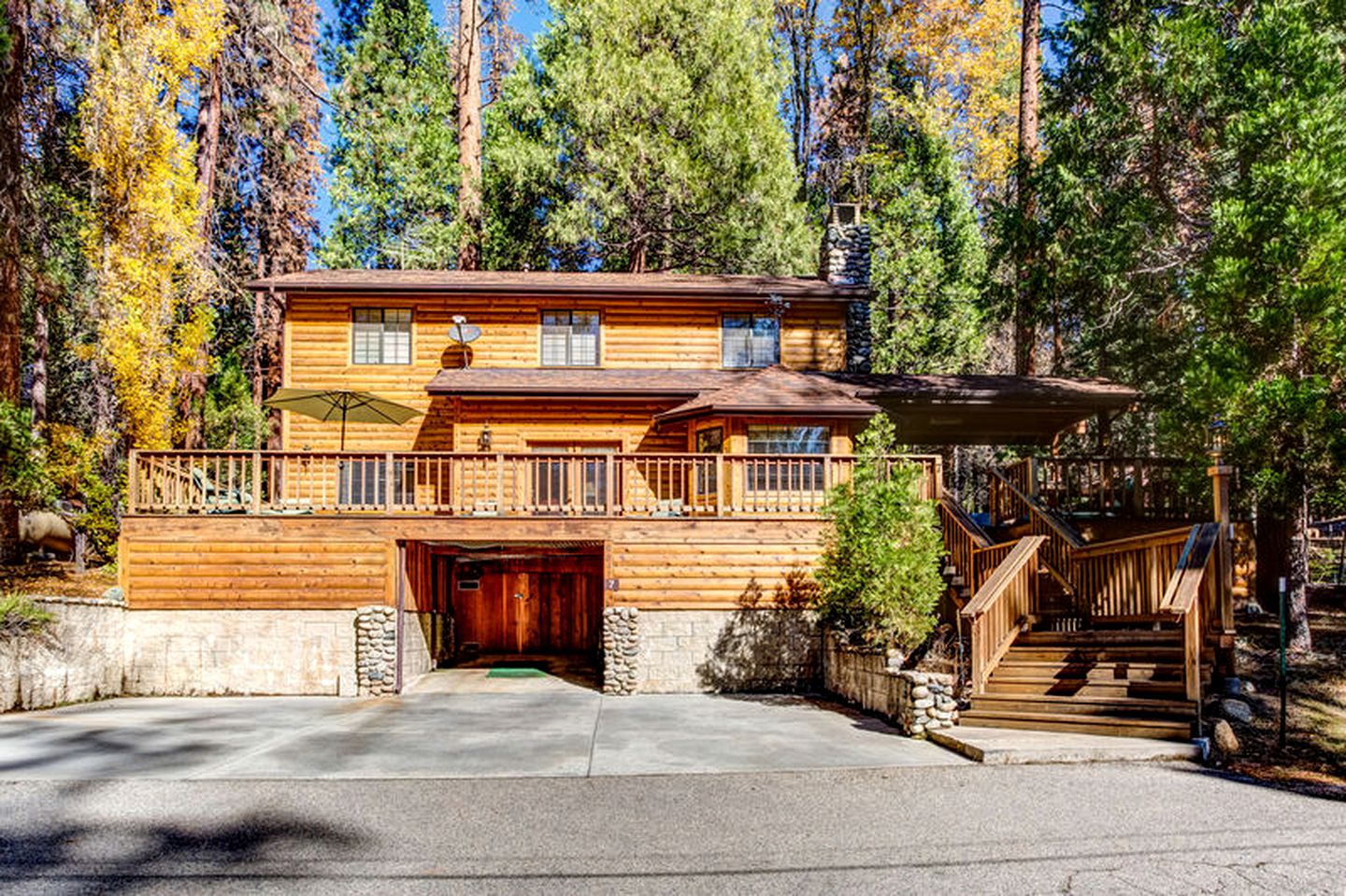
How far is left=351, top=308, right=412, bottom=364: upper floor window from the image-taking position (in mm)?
19953

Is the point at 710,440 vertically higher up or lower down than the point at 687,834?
higher up

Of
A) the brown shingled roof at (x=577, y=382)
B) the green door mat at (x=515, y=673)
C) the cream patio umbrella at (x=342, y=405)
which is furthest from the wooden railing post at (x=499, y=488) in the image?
the green door mat at (x=515, y=673)

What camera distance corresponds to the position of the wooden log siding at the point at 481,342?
64.8 ft

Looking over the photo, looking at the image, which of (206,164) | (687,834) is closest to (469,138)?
(206,164)

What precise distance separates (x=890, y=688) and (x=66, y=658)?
11.2 metres

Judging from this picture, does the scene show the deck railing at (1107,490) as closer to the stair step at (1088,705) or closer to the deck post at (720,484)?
the deck post at (720,484)

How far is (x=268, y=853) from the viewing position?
6496 millimetres

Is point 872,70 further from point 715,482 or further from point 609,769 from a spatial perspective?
point 609,769

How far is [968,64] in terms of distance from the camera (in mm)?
31234

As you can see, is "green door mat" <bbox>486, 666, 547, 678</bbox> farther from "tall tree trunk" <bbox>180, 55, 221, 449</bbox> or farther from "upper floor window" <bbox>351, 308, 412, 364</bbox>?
"tall tree trunk" <bbox>180, 55, 221, 449</bbox>

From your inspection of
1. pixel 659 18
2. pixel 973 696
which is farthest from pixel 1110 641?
pixel 659 18

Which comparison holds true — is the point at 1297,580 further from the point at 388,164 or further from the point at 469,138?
the point at 388,164

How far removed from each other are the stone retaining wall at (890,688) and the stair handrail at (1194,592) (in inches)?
97.8

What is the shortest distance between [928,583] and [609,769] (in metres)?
5.10
